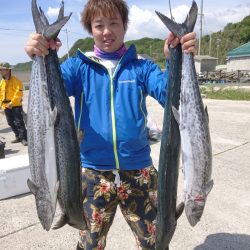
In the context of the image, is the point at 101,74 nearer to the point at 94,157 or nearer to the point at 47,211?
the point at 94,157

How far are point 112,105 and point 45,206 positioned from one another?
0.80m

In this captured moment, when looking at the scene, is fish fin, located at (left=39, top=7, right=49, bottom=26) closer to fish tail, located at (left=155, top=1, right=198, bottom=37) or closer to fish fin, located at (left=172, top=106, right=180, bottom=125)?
fish tail, located at (left=155, top=1, right=198, bottom=37)

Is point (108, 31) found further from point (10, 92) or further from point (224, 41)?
point (224, 41)

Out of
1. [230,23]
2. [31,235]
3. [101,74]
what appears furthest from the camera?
[230,23]

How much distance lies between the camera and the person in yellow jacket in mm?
8648

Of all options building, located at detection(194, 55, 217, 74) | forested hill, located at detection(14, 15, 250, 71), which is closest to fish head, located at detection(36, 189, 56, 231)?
building, located at detection(194, 55, 217, 74)

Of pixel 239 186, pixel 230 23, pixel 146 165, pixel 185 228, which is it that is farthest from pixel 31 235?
pixel 230 23

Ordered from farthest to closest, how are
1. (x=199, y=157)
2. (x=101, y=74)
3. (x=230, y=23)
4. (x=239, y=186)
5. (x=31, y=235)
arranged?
(x=230, y=23)
(x=239, y=186)
(x=31, y=235)
(x=101, y=74)
(x=199, y=157)

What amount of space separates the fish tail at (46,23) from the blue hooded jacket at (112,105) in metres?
0.46

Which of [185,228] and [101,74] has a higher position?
[101,74]

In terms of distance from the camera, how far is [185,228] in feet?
13.7

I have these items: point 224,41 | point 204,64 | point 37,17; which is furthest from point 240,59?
point 37,17

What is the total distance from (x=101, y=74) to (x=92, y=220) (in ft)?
3.34

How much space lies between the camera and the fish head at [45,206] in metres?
2.16
